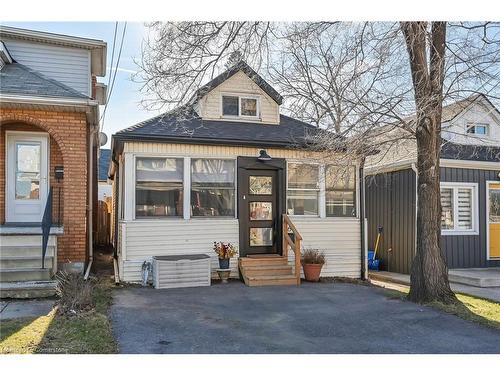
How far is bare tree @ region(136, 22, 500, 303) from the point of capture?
7461 millimetres

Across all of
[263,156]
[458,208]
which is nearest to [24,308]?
[263,156]

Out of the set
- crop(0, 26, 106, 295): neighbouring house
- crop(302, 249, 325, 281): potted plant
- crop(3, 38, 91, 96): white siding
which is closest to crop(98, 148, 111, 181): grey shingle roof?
crop(3, 38, 91, 96): white siding

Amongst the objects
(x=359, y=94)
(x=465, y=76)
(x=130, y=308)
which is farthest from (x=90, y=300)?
(x=465, y=76)

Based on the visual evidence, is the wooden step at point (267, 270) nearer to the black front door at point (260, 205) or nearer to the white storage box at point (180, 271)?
the black front door at point (260, 205)

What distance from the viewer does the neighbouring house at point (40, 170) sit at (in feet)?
26.2

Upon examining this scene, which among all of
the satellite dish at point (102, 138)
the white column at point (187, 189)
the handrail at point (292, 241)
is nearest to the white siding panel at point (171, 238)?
the white column at point (187, 189)

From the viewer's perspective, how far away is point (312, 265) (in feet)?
31.9

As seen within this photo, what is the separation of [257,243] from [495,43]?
594 cm

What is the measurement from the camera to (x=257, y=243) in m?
10.0

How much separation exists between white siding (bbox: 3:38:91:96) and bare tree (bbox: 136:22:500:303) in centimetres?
279

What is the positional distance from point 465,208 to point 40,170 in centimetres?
1072

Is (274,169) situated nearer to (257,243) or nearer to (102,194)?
(257,243)

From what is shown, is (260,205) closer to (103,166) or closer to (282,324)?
(282,324)

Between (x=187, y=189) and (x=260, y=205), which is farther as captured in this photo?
(x=260, y=205)
